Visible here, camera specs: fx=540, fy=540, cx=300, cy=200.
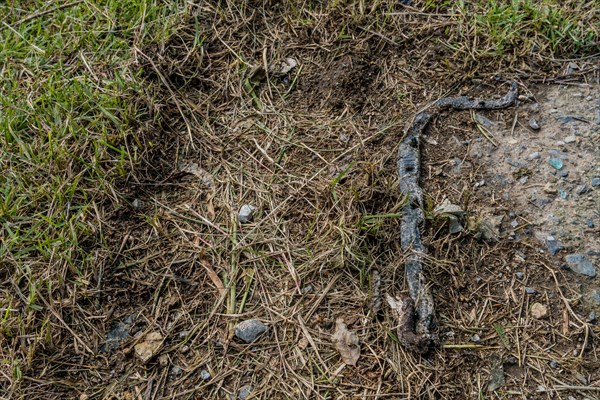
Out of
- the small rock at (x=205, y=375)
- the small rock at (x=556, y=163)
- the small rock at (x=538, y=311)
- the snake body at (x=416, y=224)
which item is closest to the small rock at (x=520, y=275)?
the small rock at (x=538, y=311)

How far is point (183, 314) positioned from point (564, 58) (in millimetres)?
2223

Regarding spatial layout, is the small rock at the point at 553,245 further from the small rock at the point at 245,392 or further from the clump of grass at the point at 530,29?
the small rock at the point at 245,392

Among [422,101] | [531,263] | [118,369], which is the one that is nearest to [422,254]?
[531,263]

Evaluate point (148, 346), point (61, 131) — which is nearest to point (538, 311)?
point (148, 346)

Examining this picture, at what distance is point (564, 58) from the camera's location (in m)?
2.73

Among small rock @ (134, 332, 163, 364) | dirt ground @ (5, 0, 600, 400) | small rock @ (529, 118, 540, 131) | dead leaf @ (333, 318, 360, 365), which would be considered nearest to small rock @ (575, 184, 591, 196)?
dirt ground @ (5, 0, 600, 400)

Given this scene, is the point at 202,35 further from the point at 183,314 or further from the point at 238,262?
the point at 183,314

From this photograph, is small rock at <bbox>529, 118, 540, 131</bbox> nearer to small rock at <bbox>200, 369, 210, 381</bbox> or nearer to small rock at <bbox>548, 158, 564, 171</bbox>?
small rock at <bbox>548, 158, 564, 171</bbox>

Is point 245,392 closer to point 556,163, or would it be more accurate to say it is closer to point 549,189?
point 549,189

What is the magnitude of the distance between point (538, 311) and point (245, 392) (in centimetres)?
113

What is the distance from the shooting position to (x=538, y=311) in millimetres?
2035

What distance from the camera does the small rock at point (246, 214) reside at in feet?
7.53

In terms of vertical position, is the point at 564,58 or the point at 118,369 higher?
the point at 564,58

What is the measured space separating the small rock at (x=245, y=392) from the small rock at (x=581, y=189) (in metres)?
1.56
